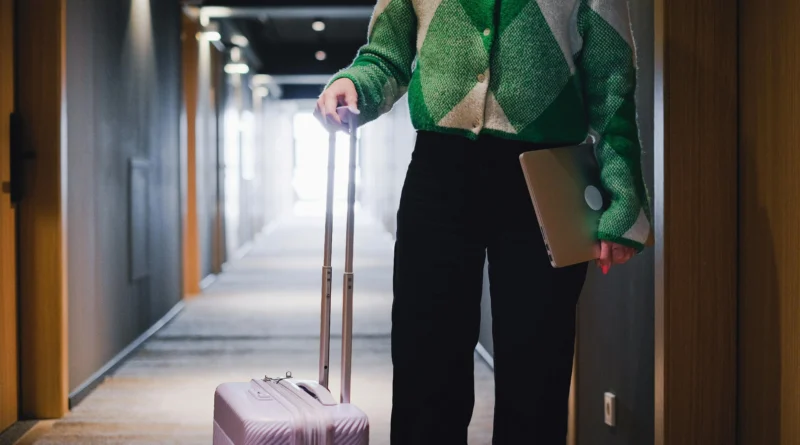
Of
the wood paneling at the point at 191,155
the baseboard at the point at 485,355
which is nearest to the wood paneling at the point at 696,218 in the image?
the baseboard at the point at 485,355

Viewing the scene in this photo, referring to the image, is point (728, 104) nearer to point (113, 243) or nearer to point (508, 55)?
point (508, 55)

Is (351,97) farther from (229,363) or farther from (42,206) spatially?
(229,363)

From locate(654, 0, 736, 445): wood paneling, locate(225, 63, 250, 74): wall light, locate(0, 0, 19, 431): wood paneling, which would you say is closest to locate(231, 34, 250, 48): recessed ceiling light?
locate(225, 63, 250, 74): wall light

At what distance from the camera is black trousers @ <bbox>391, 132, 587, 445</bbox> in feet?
4.99

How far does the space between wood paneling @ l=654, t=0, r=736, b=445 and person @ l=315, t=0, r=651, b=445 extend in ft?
1.78

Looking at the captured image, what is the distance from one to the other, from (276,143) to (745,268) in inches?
825

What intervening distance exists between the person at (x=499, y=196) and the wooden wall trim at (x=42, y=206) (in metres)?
2.25

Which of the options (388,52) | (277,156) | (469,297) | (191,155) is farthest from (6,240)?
(277,156)

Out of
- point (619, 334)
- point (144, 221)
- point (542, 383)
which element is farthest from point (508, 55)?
point (144, 221)

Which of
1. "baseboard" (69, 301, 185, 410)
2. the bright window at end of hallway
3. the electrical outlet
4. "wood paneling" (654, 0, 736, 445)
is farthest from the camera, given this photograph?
the bright window at end of hallway

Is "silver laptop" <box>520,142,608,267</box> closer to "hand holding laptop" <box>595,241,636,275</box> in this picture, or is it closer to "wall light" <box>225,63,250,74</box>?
"hand holding laptop" <box>595,241,636,275</box>

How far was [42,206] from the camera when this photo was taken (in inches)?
138

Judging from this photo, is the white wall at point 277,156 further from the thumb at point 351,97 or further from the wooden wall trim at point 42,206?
the thumb at point 351,97

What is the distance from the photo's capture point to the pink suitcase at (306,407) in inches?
60.3
